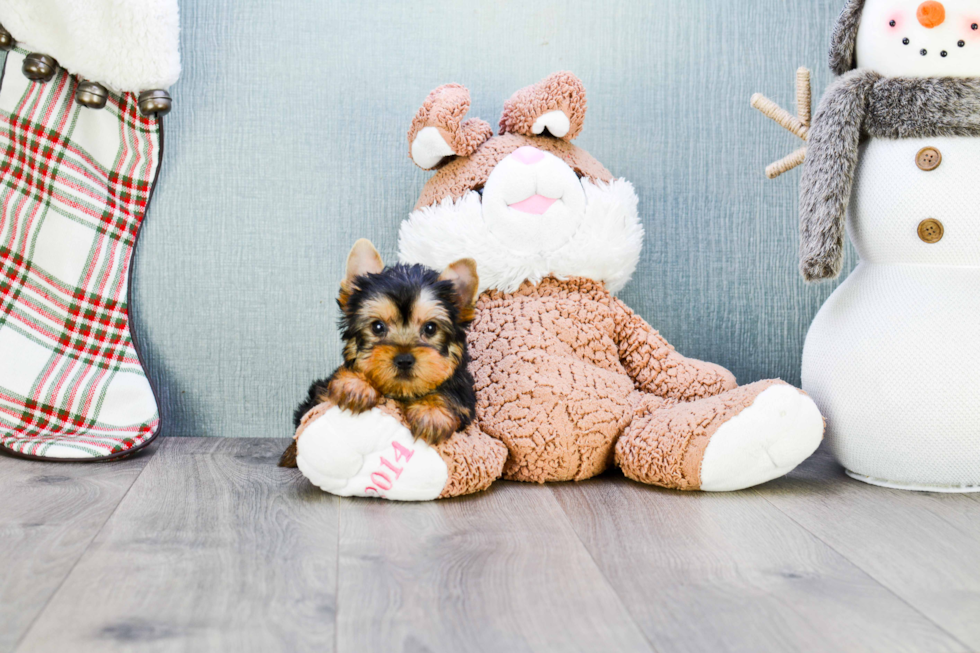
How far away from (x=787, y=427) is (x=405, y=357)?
0.55m

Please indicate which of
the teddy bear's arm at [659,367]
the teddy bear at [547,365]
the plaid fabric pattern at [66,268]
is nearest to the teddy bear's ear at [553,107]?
the teddy bear at [547,365]

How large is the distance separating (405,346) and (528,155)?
1.36 ft

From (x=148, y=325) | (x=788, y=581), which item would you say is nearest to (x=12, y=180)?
(x=148, y=325)

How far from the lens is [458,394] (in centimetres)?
115

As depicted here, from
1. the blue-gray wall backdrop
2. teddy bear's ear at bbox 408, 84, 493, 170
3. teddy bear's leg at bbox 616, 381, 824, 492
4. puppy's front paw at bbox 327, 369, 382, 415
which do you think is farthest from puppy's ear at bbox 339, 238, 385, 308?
teddy bear's leg at bbox 616, 381, 824, 492

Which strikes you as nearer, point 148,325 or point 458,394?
point 458,394

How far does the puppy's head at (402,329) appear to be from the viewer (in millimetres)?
1055

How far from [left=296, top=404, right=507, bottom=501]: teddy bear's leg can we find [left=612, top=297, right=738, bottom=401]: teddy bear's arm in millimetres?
367

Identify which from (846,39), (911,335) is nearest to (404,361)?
(911,335)

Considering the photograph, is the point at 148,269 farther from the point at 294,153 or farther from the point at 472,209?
the point at 472,209

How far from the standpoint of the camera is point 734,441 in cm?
113

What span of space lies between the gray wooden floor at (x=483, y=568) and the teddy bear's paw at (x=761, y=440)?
42mm

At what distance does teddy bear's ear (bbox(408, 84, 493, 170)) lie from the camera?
1282 mm

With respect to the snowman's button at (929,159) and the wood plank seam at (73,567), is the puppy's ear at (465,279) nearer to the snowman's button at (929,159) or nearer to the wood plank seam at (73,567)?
the wood plank seam at (73,567)
